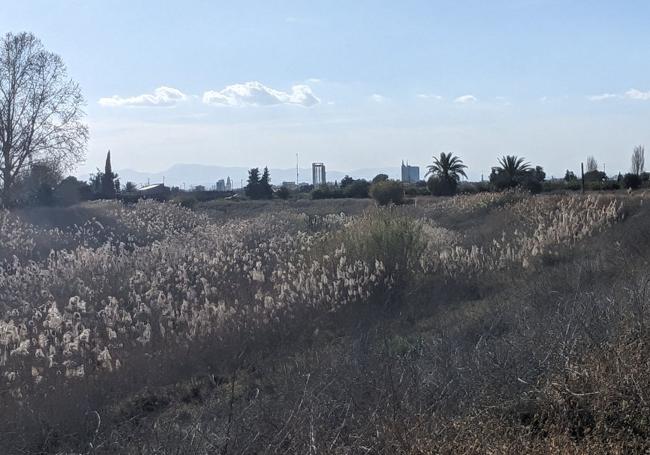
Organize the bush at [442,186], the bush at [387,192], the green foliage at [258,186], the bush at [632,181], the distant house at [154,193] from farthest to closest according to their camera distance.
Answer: the green foliage at [258,186], the distant house at [154,193], the bush at [442,186], the bush at [632,181], the bush at [387,192]

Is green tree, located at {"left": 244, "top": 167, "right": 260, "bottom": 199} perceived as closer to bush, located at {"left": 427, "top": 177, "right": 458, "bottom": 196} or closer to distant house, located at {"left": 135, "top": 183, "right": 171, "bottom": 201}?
distant house, located at {"left": 135, "top": 183, "right": 171, "bottom": 201}

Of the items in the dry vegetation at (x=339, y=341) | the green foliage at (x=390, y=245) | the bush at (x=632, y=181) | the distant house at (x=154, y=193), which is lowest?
the dry vegetation at (x=339, y=341)

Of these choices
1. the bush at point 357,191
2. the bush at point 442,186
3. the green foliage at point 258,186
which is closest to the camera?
the bush at point 442,186

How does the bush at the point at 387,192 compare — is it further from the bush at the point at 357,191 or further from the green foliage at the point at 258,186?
the green foliage at the point at 258,186

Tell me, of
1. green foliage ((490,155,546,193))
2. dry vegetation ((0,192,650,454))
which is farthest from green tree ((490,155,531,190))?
dry vegetation ((0,192,650,454))

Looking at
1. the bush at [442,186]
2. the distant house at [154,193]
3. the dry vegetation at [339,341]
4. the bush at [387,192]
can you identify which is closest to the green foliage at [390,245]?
the dry vegetation at [339,341]

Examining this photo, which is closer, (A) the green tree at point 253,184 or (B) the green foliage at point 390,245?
(B) the green foliage at point 390,245

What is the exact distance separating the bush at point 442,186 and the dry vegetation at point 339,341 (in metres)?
27.5

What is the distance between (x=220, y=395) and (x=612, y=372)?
417 centimetres

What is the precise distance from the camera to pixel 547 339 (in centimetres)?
706

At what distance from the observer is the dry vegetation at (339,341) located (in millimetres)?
5531

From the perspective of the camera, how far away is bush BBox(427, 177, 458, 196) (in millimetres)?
50656

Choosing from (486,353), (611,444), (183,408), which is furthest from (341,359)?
(611,444)

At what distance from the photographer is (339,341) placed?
10750mm
